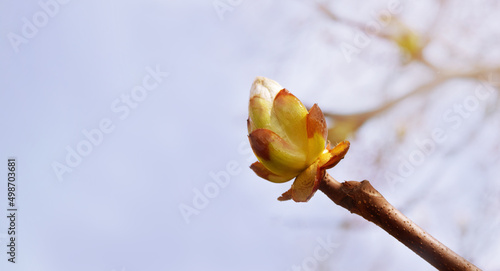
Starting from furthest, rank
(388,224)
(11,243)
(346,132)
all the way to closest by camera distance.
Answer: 1. (346,132)
2. (11,243)
3. (388,224)

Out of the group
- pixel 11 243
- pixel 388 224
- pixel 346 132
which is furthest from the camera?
pixel 346 132

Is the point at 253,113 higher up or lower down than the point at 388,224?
higher up

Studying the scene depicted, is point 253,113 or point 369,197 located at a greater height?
point 253,113

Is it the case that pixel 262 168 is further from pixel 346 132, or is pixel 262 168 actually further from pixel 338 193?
pixel 346 132

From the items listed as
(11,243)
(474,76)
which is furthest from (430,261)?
(474,76)

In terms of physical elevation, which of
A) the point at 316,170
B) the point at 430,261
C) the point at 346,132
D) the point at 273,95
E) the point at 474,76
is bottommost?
the point at 430,261

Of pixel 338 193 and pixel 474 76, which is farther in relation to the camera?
pixel 474 76

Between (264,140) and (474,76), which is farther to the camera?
(474,76)

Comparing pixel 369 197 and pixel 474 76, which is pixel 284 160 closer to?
pixel 369 197

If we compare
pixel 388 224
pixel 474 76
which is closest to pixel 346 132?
pixel 474 76
